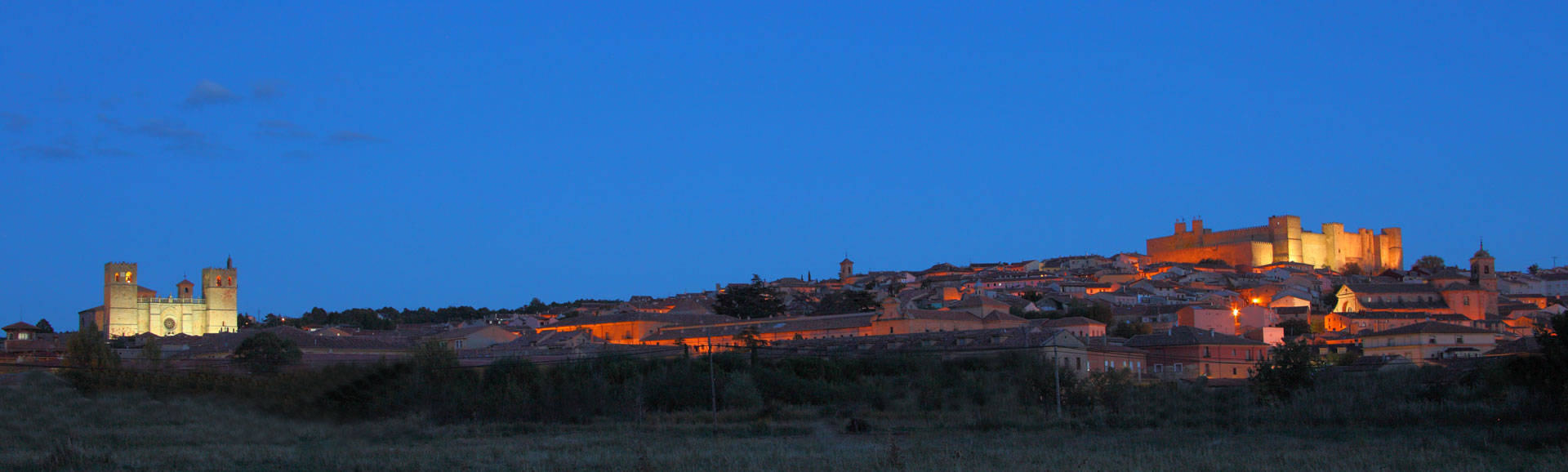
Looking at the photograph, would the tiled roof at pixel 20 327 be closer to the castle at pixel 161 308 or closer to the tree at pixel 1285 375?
the castle at pixel 161 308

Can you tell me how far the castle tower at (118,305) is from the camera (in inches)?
2712

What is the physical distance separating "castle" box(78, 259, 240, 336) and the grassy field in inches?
1876

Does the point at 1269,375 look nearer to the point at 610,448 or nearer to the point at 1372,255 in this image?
the point at 610,448

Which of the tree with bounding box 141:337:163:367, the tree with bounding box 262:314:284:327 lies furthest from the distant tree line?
the tree with bounding box 141:337:163:367

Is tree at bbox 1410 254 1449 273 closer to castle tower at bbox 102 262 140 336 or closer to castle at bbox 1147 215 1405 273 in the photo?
castle at bbox 1147 215 1405 273

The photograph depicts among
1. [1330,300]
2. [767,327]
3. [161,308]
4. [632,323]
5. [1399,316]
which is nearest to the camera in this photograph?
[767,327]

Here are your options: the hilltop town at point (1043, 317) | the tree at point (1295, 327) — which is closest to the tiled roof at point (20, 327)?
the hilltop town at point (1043, 317)

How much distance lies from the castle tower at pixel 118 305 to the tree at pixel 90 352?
1454 inches

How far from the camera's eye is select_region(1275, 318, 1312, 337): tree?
5178cm

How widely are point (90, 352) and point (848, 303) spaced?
39.7 meters

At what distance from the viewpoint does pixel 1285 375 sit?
2767 cm

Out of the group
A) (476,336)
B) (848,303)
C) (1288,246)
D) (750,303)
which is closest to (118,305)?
(476,336)

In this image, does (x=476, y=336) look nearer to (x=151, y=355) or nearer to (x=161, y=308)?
(x=151, y=355)

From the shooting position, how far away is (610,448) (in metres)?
21.9
